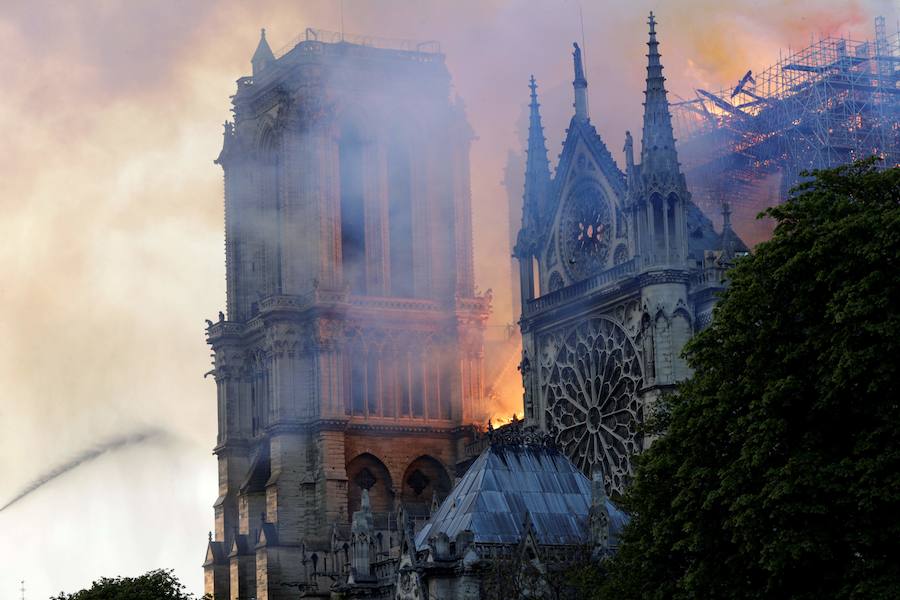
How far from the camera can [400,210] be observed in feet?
342

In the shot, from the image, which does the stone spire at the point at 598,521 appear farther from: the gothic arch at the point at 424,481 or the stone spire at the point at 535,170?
the gothic arch at the point at 424,481

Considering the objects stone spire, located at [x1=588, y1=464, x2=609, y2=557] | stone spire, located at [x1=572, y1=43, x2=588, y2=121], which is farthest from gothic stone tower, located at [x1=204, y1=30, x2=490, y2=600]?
stone spire, located at [x1=588, y1=464, x2=609, y2=557]

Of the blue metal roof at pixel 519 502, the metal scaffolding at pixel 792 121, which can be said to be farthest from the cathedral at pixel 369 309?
the blue metal roof at pixel 519 502

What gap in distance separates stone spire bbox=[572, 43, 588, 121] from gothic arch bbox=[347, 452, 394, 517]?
2624 centimetres

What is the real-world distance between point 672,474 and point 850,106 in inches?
1320

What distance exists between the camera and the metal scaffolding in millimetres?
77500

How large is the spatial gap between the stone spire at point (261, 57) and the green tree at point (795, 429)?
61.1 metres

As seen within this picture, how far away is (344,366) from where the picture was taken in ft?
323

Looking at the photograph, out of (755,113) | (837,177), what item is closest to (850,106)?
(755,113)

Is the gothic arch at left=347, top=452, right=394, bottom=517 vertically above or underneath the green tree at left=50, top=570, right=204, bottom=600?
above

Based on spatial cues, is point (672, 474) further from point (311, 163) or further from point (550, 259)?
point (311, 163)

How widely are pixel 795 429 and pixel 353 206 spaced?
60318mm

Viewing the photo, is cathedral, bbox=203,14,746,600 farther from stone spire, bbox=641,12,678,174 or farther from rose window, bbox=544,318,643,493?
stone spire, bbox=641,12,678,174

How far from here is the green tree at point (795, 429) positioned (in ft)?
138
